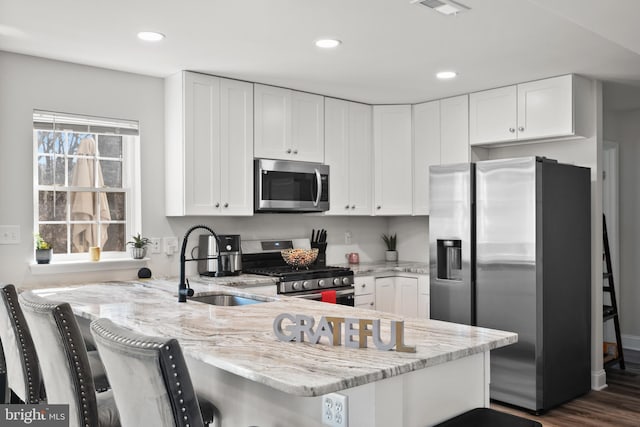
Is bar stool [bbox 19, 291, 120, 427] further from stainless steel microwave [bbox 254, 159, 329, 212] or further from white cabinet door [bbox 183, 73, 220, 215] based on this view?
stainless steel microwave [bbox 254, 159, 329, 212]

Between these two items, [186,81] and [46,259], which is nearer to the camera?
[46,259]

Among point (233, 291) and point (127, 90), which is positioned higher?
point (127, 90)

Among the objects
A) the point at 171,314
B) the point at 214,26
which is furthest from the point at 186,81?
the point at 171,314

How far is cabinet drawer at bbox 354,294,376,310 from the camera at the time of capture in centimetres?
482

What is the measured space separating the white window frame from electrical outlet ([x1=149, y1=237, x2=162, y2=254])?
0.43ft

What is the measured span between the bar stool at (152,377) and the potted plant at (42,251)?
2.46m

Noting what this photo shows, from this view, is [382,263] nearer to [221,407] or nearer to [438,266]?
[438,266]

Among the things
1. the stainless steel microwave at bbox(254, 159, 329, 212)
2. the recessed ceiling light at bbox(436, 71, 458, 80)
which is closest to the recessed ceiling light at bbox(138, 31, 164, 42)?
the stainless steel microwave at bbox(254, 159, 329, 212)

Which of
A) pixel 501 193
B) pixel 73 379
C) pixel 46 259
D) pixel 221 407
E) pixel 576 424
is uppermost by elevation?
pixel 501 193

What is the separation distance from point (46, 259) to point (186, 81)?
1550 millimetres

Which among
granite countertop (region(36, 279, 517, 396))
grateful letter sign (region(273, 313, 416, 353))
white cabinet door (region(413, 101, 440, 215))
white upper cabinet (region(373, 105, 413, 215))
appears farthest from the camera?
white upper cabinet (region(373, 105, 413, 215))

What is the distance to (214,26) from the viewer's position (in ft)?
10.4

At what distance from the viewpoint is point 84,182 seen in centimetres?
411

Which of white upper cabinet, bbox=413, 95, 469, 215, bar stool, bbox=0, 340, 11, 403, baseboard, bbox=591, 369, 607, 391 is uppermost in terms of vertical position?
white upper cabinet, bbox=413, 95, 469, 215
